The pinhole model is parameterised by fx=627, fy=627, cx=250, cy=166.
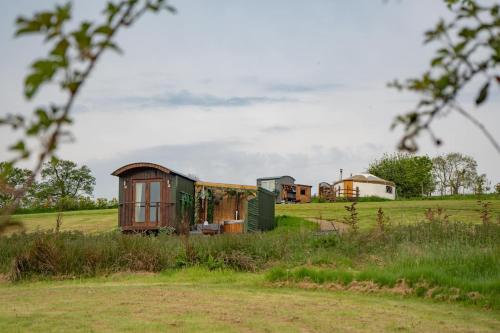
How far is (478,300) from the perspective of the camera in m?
9.30

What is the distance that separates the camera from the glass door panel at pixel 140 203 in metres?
24.8

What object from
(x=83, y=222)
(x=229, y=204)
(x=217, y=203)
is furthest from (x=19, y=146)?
(x=83, y=222)

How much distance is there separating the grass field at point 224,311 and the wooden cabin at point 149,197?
43.6 feet

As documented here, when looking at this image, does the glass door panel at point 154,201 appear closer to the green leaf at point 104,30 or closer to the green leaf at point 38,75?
the green leaf at point 104,30

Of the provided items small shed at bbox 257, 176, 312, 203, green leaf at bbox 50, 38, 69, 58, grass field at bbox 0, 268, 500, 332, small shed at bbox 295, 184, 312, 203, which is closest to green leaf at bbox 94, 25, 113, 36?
green leaf at bbox 50, 38, 69, 58

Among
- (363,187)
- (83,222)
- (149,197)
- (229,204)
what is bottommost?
(83,222)

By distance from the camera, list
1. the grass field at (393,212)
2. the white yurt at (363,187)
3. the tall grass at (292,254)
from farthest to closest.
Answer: the white yurt at (363,187)
the grass field at (393,212)
the tall grass at (292,254)

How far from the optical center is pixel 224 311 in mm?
8398

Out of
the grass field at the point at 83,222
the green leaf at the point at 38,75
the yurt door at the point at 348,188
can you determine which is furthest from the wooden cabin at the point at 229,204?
Result: the green leaf at the point at 38,75

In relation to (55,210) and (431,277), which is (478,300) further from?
(55,210)

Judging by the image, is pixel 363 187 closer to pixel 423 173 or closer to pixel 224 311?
pixel 423 173

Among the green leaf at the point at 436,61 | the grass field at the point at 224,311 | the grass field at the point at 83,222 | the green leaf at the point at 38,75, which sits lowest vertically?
the grass field at the point at 224,311

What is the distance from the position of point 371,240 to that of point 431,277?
4054 millimetres

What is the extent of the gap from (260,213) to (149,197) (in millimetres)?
4493
